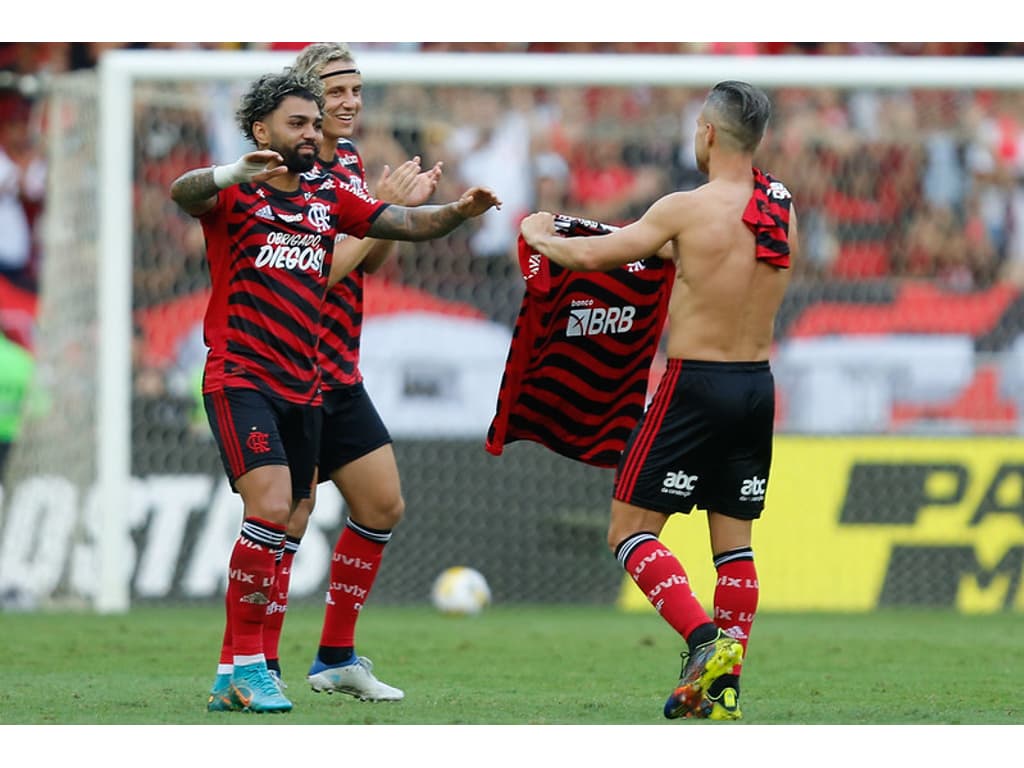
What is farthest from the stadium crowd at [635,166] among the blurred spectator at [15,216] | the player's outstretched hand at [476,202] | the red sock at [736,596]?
the red sock at [736,596]

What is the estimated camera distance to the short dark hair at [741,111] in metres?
6.06

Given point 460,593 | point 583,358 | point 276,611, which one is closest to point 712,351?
point 583,358

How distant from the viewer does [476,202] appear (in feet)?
21.3

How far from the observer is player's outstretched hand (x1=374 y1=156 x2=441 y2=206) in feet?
22.6

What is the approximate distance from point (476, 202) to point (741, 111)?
3.32 ft

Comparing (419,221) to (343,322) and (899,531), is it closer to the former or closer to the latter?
(343,322)

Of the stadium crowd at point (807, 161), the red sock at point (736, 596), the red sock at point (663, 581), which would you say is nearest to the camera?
the red sock at point (663, 581)

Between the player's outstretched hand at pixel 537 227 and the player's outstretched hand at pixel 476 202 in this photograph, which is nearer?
the player's outstretched hand at pixel 537 227

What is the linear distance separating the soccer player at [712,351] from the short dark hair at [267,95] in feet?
3.05

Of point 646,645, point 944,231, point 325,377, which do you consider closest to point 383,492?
point 325,377

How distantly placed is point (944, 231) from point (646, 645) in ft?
21.5

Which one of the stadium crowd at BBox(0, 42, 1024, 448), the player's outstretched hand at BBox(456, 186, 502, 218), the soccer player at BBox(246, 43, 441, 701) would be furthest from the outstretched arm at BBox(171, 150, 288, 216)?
the stadium crowd at BBox(0, 42, 1024, 448)

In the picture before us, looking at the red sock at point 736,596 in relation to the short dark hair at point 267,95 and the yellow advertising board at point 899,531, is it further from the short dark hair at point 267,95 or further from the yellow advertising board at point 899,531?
the yellow advertising board at point 899,531

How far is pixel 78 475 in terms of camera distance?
1173cm
